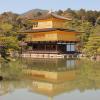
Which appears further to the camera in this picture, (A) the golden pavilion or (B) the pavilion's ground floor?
(A) the golden pavilion

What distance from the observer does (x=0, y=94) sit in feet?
43.1

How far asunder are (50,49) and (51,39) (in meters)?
1.34

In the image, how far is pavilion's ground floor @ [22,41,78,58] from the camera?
40.5 metres

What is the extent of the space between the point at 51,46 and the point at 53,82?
25.4 m

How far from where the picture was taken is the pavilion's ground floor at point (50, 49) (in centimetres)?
4055

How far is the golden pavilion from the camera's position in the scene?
41.5 m

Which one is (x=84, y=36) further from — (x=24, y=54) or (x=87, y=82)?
(x=87, y=82)

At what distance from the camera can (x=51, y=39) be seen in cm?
4234

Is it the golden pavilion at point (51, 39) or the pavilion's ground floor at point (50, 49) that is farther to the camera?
the golden pavilion at point (51, 39)

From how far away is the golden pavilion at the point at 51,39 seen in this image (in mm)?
41531

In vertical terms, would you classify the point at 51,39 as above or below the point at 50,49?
above

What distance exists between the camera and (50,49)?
139 ft

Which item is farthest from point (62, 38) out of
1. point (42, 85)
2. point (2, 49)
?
point (42, 85)

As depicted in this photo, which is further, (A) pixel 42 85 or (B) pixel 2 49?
(B) pixel 2 49
